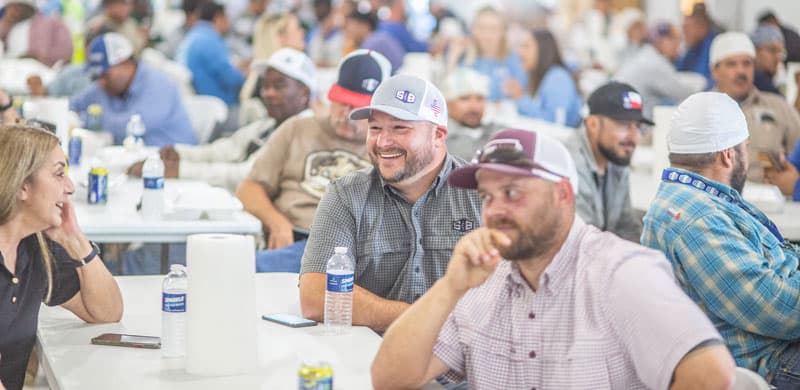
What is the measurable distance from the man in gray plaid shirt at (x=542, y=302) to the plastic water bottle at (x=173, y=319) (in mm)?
506

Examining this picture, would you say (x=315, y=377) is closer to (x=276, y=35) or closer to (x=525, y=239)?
(x=525, y=239)

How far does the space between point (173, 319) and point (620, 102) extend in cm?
265

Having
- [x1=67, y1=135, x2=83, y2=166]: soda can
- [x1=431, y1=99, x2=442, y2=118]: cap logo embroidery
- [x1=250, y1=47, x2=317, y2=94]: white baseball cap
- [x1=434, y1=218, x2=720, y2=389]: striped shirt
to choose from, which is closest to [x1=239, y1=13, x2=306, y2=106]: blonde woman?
[x1=250, y1=47, x2=317, y2=94]: white baseball cap

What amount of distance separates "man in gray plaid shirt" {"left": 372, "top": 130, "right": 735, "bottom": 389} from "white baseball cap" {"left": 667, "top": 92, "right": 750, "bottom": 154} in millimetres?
948

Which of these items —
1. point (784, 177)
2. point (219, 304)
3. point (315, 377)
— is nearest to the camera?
point (315, 377)

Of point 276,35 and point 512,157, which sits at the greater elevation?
point 276,35

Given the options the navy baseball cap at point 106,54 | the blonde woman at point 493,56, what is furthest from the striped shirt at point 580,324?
the blonde woman at point 493,56

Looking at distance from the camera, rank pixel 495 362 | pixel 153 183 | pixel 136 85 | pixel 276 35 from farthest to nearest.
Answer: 1. pixel 276 35
2. pixel 136 85
3. pixel 153 183
4. pixel 495 362

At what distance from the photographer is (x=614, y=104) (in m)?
4.63

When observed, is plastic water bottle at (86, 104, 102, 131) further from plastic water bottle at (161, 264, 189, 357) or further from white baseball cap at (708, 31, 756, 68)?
plastic water bottle at (161, 264, 189, 357)

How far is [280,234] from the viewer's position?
4.55 m

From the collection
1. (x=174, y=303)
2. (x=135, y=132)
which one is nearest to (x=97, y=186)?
(x=135, y=132)

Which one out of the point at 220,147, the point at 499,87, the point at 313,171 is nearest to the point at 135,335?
the point at 313,171

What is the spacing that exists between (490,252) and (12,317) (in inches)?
49.3
